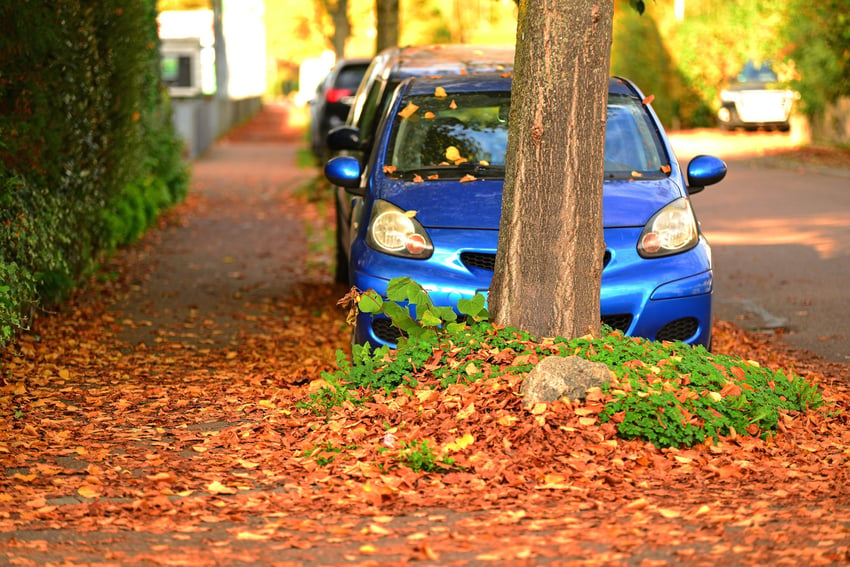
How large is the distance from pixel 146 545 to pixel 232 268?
8.26 meters

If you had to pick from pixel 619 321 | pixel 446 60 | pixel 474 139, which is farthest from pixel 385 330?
pixel 446 60

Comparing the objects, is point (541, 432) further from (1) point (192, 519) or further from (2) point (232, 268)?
(2) point (232, 268)

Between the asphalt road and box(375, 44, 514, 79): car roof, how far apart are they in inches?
101

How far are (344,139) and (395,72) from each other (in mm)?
848

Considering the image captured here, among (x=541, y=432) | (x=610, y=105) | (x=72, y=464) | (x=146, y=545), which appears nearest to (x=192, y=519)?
(x=146, y=545)

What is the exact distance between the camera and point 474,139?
7840 mm

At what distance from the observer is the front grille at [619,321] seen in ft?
22.1

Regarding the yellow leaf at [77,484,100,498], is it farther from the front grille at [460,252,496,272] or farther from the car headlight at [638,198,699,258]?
the car headlight at [638,198,699,258]

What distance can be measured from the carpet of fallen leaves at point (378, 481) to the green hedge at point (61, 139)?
2.34ft

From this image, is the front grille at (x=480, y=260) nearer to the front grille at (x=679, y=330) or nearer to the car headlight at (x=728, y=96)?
the front grille at (x=679, y=330)

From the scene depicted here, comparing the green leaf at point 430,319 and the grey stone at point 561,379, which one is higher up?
the green leaf at point 430,319

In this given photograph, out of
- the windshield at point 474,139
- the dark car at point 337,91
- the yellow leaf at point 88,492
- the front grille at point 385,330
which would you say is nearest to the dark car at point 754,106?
the dark car at point 337,91

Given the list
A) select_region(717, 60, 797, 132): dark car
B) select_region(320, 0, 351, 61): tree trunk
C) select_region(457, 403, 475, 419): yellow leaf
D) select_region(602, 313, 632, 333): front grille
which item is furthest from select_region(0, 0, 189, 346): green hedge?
select_region(320, 0, 351, 61): tree trunk

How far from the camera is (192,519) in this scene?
4.72m
